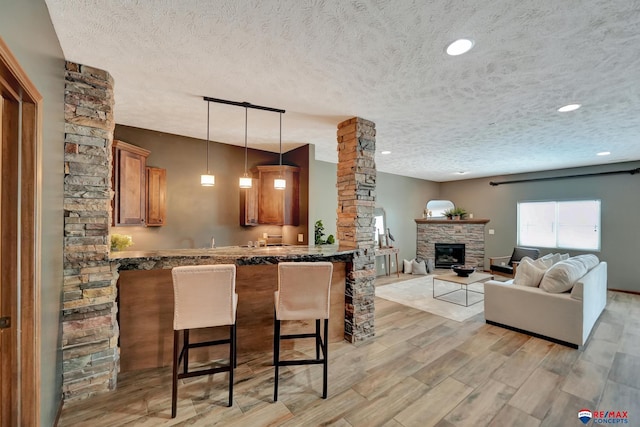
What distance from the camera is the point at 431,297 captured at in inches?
192

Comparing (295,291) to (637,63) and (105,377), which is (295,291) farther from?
(637,63)

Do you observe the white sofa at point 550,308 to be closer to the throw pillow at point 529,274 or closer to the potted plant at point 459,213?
the throw pillow at point 529,274

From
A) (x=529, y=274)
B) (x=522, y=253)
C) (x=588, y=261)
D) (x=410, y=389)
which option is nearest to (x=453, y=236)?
(x=522, y=253)

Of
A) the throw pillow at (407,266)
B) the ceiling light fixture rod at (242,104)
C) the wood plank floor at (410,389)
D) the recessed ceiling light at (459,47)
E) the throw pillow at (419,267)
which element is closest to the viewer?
the recessed ceiling light at (459,47)

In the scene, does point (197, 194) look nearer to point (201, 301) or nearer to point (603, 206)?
point (201, 301)

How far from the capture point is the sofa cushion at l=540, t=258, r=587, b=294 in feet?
10.2

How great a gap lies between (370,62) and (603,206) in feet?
22.1

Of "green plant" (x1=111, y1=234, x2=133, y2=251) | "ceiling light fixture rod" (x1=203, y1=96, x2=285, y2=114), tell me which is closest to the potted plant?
"ceiling light fixture rod" (x1=203, y1=96, x2=285, y2=114)

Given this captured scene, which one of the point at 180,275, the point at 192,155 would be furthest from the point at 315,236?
the point at 180,275

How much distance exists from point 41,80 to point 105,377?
2.17 meters

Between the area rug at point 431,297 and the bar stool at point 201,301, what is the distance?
10.8ft

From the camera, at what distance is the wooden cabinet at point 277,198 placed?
445 cm

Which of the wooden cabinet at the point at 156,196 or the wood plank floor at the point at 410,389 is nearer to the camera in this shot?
the wood plank floor at the point at 410,389

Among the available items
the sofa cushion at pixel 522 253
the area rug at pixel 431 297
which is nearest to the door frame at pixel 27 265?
the area rug at pixel 431 297
